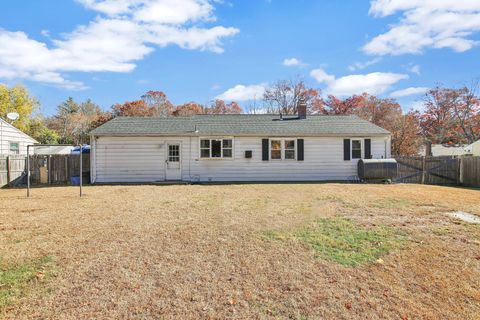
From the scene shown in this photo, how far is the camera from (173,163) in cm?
1552

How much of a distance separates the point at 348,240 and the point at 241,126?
1185cm

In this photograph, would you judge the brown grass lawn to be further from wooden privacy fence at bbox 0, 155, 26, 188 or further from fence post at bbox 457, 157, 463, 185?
fence post at bbox 457, 157, 463, 185

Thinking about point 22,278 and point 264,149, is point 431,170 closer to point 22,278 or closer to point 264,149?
point 264,149

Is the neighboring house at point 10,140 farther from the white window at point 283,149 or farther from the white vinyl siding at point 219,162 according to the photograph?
the white window at point 283,149

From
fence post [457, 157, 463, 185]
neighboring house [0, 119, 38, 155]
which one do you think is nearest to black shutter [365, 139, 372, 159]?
fence post [457, 157, 463, 185]

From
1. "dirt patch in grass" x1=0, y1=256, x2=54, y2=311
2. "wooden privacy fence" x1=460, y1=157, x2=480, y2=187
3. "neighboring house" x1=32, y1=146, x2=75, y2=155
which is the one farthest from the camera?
"neighboring house" x1=32, y1=146, x2=75, y2=155

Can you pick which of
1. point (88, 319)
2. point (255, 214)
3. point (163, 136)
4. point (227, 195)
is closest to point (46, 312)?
point (88, 319)

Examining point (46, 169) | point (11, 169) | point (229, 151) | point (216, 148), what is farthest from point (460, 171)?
point (11, 169)

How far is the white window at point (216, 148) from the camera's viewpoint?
15680 millimetres

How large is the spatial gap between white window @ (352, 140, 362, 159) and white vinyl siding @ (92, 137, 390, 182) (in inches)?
15.5

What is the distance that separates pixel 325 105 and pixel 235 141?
22.7m

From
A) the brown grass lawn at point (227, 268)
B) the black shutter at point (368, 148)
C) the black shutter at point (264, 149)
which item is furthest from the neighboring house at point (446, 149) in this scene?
the brown grass lawn at point (227, 268)

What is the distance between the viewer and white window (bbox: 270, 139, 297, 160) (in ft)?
52.4

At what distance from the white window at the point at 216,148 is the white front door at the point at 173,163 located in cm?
124
